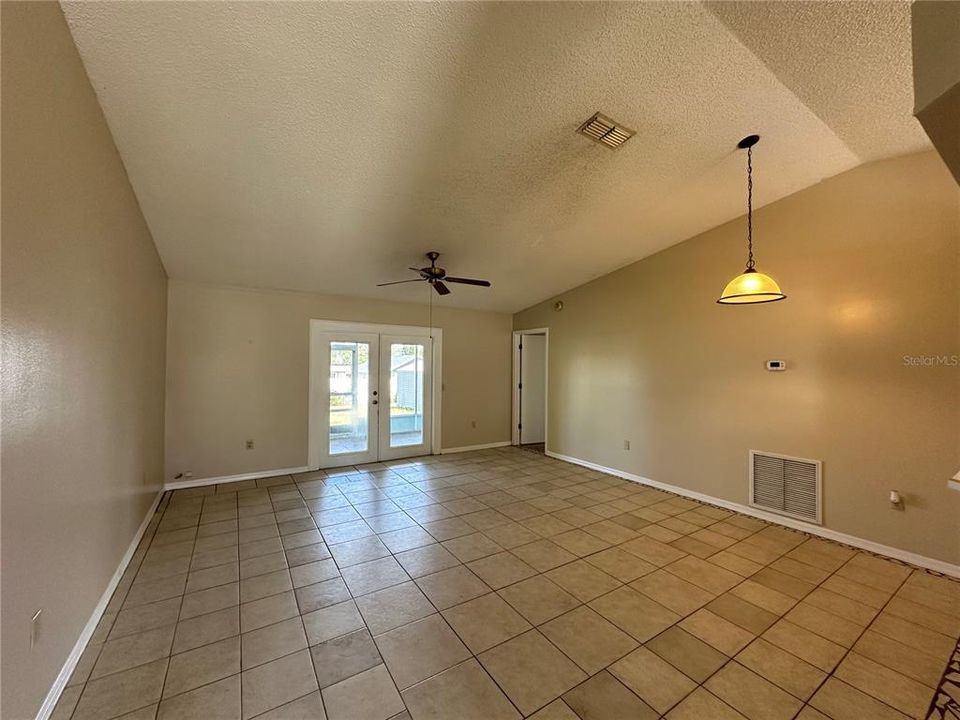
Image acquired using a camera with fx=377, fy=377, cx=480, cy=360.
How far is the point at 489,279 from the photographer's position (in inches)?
206

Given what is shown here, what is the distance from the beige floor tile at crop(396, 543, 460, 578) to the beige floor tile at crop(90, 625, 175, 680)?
53.5 inches

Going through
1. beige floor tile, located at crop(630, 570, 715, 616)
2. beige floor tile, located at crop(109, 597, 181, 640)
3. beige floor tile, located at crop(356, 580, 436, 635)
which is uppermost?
beige floor tile, located at crop(109, 597, 181, 640)

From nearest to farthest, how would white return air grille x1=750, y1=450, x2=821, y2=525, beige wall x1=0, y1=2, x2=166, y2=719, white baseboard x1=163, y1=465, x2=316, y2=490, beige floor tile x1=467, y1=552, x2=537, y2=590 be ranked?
beige wall x1=0, y1=2, x2=166, y2=719 → beige floor tile x1=467, y1=552, x2=537, y2=590 → white return air grille x1=750, y1=450, x2=821, y2=525 → white baseboard x1=163, y1=465, x2=316, y2=490

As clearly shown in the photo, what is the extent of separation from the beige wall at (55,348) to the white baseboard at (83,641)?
0.17 ft

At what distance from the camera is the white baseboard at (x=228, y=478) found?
4.48 m

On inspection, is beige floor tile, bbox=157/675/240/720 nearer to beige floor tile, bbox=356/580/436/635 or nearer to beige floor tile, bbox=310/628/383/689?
beige floor tile, bbox=310/628/383/689

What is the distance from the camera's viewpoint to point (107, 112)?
6.91ft

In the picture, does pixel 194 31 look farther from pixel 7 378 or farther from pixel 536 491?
pixel 536 491

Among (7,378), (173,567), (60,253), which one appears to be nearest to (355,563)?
(173,567)

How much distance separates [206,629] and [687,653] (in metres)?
2.61

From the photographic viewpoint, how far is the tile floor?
65.9 inches

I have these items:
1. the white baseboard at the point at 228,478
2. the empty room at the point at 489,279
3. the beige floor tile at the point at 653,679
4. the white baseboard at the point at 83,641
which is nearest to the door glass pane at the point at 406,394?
the empty room at the point at 489,279

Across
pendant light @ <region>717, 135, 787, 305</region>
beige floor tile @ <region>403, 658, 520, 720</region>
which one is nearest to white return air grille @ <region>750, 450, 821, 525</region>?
pendant light @ <region>717, 135, 787, 305</region>

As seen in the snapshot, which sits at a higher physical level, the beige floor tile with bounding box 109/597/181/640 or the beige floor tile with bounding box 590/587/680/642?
the beige floor tile with bounding box 109/597/181/640
